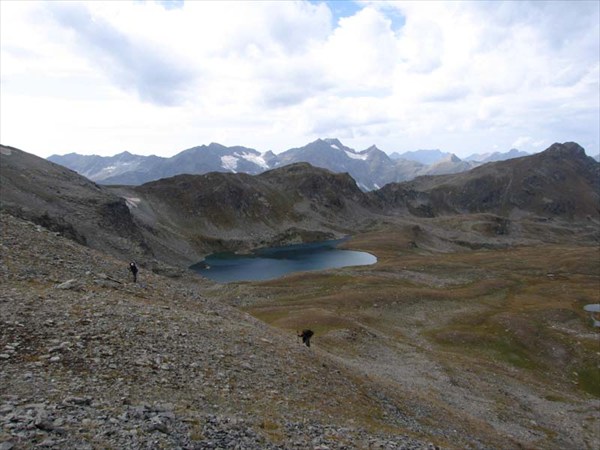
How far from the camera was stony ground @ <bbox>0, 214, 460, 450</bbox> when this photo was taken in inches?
622

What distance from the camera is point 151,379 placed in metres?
20.8

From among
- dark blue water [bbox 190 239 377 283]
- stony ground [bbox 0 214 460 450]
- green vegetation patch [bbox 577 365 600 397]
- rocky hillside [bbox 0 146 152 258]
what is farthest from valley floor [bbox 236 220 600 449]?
dark blue water [bbox 190 239 377 283]

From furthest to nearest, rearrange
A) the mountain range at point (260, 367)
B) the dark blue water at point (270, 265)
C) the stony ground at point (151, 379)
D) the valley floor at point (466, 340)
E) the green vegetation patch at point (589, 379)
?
the dark blue water at point (270, 265)
the green vegetation patch at point (589, 379)
the valley floor at point (466, 340)
the mountain range at point (260, 367)
the stony ground at point (151, 379)

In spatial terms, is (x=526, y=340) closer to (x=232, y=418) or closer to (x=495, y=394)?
(x=495, y=394)

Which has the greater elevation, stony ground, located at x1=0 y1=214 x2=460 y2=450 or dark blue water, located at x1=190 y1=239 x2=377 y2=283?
stony ground, located at x1=0 y1=214 x2=460 y2=450

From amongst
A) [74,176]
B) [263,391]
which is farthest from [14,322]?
[74,176]

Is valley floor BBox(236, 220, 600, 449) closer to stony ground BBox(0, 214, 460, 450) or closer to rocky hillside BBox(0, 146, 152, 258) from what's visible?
stony ground BBox(0, 214, 460, 450)

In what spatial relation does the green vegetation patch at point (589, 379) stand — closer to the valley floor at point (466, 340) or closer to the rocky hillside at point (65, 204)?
the valley floor at point (466, 340)

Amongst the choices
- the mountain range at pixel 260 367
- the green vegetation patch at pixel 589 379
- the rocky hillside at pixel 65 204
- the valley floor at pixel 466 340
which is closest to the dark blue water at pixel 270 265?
the rocky hillside at pixel 65 204

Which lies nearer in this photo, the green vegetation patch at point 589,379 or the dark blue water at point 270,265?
the green vegetation patch at point 589,379

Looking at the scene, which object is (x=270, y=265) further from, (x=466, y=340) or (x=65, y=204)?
(x=466, y=340)

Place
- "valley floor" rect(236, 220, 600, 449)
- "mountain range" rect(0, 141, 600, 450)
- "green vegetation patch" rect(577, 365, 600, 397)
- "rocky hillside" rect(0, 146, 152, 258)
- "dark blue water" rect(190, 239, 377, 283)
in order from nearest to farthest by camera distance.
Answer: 1. "mountain range" rect(0, 141, 600, 450)
2. "valley floor" rect(236, 220, 600, 449)
3. "green vegetation patch" rect(577, 365, 600, 397)
4. "rocky hillside" rect(0, 146, 152, 258)
5. "dark blue water" rect(190, 239, 377, 283)

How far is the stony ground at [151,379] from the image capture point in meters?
15.8

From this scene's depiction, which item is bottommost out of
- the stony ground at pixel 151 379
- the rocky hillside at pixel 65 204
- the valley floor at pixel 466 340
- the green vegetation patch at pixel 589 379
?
the green vegetation patch at pixel 589 379
